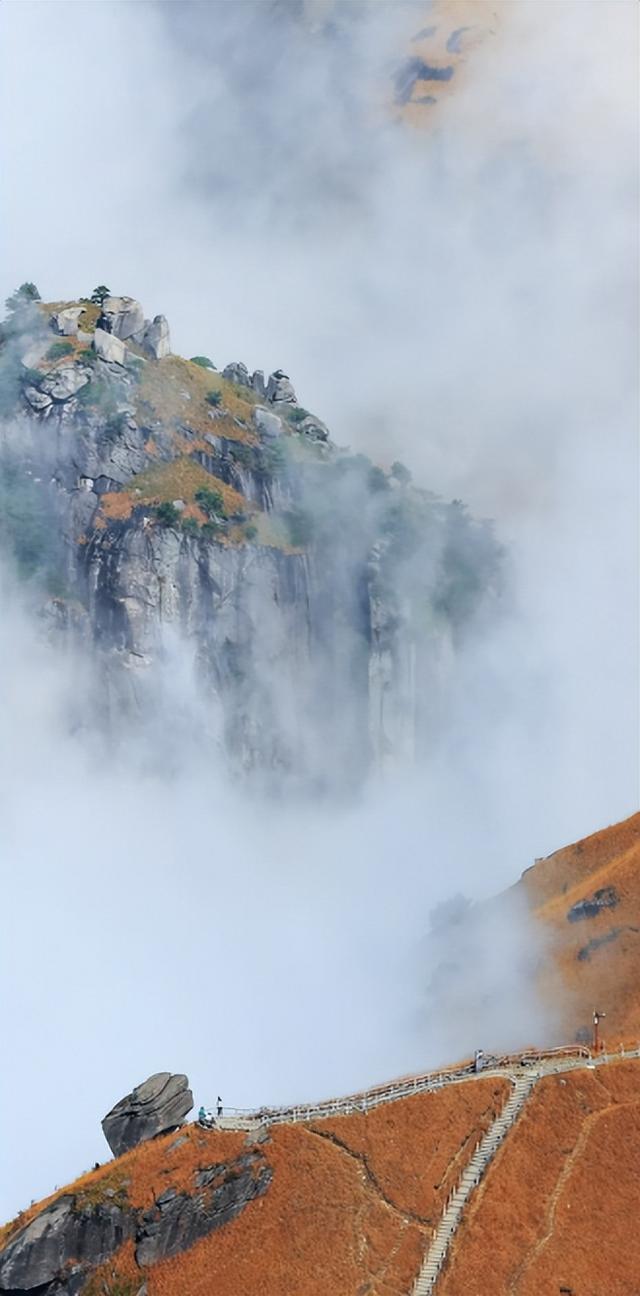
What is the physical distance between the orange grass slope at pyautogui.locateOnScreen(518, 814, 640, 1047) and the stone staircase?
905 centimetres

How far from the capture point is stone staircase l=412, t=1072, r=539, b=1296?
8712cm

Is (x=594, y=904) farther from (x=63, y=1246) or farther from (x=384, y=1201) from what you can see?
(x=63, y=1246)

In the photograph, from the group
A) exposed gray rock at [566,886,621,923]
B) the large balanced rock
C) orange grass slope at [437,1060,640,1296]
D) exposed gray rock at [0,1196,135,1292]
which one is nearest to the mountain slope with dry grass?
orange grass slope at [437,1060,640,1296]

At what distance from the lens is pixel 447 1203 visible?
90875 millimetres

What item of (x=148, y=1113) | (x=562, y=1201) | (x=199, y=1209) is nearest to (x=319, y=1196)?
(x=199, y=1209)

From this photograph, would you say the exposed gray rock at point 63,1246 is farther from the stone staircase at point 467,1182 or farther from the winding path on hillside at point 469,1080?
the stone staircase at point 467,1182

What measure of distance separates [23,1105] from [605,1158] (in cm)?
9814

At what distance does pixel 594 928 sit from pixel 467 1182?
121 feet

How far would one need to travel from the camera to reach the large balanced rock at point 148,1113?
105 metres

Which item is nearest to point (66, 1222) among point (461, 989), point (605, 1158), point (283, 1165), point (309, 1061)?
point (283, 1165)

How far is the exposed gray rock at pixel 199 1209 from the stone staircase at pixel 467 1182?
10.9 metres

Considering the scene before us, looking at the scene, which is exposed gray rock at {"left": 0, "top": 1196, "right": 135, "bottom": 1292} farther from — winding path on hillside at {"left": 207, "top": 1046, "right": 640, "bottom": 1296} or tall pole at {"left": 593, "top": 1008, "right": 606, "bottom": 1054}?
tall pole at {"left": 593, "top": 1008, "right": 606, "bottom": 1054}

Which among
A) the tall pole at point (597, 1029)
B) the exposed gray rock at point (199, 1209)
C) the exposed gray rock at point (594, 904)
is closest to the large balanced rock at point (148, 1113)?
the exposed gray rock at point (199, 1209)

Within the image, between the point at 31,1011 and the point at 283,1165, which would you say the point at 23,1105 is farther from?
the point at 283,1165
